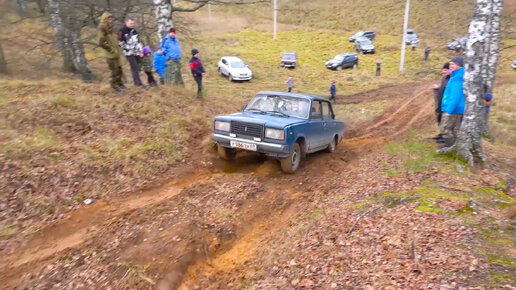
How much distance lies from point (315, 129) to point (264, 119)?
4.89 feet

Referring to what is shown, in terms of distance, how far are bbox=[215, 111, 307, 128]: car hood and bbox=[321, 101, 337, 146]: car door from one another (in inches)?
46.2

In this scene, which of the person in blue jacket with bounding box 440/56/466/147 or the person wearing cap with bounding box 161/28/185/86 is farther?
the person wearing cap with bounding box 161/28/185/86

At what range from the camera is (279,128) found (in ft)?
22.0

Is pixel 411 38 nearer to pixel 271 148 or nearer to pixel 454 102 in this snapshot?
pixel 454 102

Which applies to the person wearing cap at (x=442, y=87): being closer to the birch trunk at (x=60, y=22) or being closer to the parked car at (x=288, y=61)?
the birch trunk at (x=60, y=22)

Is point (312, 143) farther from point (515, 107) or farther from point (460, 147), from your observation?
point (515, 107)

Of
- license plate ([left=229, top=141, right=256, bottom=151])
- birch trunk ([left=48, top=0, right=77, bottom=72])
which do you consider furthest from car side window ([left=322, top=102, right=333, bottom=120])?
birch trunk ([left=48, top=0, right=77, bottom=72])

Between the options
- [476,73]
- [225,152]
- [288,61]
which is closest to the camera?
[476,73]

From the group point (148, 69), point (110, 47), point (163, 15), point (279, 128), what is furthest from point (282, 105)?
point (163, 15)

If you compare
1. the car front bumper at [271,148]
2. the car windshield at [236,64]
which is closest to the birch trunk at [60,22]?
the car front bumper at [271,148]

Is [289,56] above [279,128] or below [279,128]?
above

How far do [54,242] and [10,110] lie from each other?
4.05m

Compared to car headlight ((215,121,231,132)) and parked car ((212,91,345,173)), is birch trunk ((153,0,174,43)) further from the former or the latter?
car headlight ((215,121,231,132))

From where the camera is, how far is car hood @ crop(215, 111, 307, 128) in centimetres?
686
